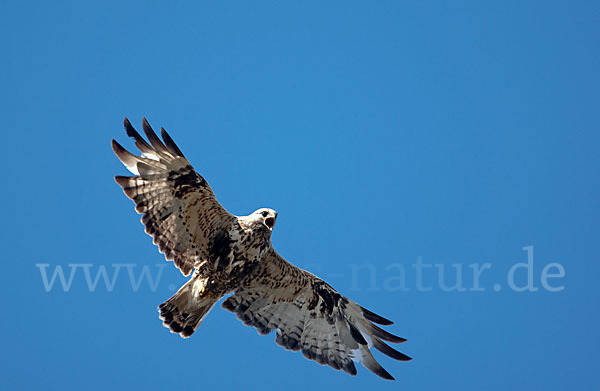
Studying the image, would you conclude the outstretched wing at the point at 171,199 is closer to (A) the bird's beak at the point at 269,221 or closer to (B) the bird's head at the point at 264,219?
(B) the bird's head at the point at 264,219

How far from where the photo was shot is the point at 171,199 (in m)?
8.39

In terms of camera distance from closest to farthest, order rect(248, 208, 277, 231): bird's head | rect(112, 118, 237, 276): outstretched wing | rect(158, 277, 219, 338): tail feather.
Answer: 1. rect(112, 118, 237, 276): outstretched wing
2. rect(248, 208, 277, 231): bird's head
3. rect(158, 277, 219, 338): tail feather

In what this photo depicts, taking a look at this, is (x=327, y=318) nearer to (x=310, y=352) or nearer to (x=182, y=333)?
(x=310, y=352)

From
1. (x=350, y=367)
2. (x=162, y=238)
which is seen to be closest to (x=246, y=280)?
(x=162, y=238)

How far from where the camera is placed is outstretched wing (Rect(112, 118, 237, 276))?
27.0 ft

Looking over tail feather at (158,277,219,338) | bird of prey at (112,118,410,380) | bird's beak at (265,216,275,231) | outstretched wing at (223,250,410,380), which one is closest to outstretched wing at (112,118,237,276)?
bird of prey at (112,118,410,380)

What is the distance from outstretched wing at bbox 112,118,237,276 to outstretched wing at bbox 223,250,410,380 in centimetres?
114

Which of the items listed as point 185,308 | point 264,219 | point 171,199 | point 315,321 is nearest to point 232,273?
point 185,308

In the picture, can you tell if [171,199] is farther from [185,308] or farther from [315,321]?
[315,321]

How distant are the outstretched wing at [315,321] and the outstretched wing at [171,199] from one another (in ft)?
3.73

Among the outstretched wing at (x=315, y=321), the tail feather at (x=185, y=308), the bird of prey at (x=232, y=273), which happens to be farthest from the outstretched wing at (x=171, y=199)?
the outstretched wing at (x=315, y=321)

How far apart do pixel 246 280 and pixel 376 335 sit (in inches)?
77.6

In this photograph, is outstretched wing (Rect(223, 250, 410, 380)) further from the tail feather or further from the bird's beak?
the bird's beak

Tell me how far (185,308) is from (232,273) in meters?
0.74
